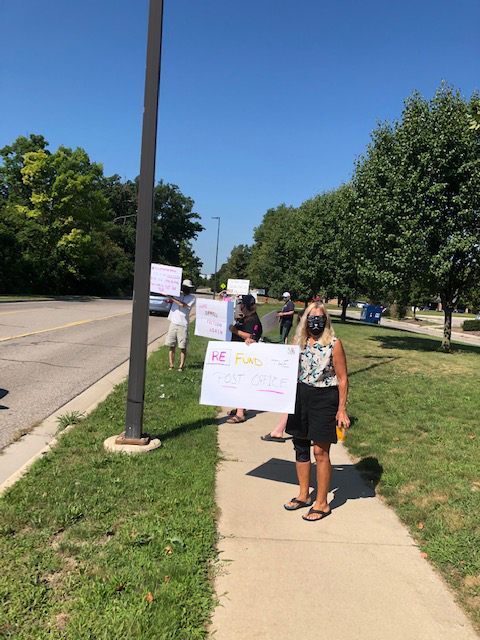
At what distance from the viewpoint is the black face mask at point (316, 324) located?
396 centimetres

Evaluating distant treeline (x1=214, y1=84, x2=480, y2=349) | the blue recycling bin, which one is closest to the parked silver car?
distant treeline (x1=214, y1=84, x2=480, y2=349)

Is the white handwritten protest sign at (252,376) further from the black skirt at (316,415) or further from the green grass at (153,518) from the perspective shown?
the green grass at (153,518)

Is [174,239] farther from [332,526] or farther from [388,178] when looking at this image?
[332,526]

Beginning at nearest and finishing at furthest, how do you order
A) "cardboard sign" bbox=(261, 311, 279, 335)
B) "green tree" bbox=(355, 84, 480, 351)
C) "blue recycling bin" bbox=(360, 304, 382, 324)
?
"cardboard sign" bbox=(261, 311, 279, 335)
"green tree" bbox=(355, 84, 480, 351)
"blue recycling bin" bbox=(360, 304, 382, 324)

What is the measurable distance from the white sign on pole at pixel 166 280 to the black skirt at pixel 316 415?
5640mm

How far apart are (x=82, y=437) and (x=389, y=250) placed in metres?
12.9

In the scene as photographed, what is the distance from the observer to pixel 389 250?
51.3 feet

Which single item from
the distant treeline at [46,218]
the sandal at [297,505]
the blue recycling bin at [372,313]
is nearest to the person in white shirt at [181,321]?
the sandal at [297,505]

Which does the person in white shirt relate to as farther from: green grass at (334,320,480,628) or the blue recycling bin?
the blue recycling bin

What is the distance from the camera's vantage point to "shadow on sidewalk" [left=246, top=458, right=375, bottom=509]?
441 centimetres

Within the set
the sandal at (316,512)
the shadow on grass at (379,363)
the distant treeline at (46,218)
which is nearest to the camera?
the sandal at (316,512)

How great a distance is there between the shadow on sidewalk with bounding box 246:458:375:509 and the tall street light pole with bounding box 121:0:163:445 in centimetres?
131

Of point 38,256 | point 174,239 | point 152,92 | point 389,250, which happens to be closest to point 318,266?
point 389,250

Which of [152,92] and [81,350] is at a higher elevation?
[152,92]
